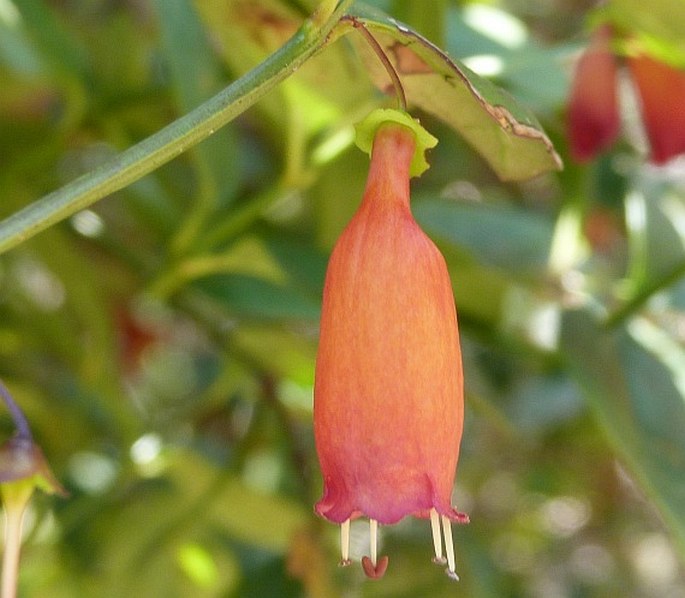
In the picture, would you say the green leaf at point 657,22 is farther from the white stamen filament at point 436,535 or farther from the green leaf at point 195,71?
the white stamen filament at point 436,535

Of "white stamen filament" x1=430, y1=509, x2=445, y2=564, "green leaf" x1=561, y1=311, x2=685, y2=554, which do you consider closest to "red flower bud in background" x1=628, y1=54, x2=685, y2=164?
"green leaf" x1=561, y1=311, x2=685, y2=554

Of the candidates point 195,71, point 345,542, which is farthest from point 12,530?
point 195,71

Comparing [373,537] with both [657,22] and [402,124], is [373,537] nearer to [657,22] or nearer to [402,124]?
[402,124]

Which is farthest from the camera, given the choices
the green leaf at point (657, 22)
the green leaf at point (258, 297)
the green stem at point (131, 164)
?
the green leaf at point (258, 297)

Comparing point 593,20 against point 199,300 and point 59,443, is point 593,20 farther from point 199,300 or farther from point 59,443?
point 59,443

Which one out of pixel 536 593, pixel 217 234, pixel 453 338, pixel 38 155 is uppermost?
pixel 38 155

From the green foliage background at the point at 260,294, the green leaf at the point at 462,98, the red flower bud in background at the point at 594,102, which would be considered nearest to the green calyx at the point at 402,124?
the green leaf at the point at 462,98

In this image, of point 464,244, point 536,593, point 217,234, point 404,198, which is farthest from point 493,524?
point 404,198
